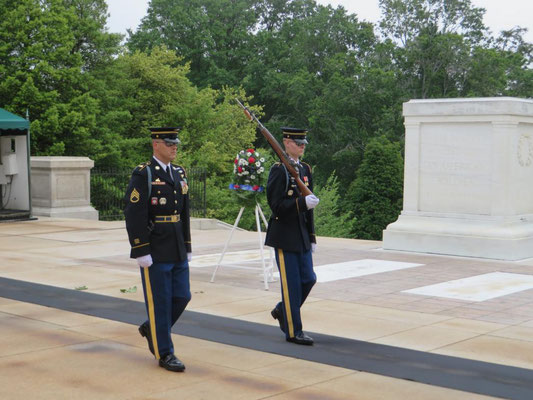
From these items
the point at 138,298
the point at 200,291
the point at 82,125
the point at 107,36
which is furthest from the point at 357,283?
the point at 107,36

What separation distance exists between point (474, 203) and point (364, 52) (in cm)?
4415

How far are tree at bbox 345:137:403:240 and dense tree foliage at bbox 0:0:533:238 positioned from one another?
0.26 feet

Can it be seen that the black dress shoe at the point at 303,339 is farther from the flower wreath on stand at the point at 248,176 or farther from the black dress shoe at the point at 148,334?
the flower wreath on stand at the point at 248,176

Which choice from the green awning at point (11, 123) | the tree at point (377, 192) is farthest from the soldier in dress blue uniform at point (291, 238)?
the tree at point (377, 192)

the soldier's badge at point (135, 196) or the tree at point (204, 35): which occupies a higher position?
the tree at point (204, 35)

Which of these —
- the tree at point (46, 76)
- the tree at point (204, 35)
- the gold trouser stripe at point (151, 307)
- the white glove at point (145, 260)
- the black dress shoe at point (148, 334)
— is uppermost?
the tree at point (204, 35)

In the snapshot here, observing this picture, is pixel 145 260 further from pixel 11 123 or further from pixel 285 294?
pixel 11 123

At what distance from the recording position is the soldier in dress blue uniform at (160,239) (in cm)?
604

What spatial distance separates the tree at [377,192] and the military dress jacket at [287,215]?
35047 mm

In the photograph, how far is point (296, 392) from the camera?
18.3 feet

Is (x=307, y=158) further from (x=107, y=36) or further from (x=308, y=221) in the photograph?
(x=308, y=221)

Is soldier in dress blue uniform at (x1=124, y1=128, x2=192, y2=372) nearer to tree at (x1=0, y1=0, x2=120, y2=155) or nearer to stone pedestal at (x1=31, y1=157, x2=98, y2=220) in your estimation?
stone pedestal at (x1=31, y1=157, x2=98, y2=220)

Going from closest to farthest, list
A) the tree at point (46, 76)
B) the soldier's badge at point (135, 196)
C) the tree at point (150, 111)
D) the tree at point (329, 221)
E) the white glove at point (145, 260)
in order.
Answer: the white glove at point (145, 260) < the soldier's badge at point (135, 196) < the tree at point (46, 76) < the tree at point (150, 111) < the tree at point (329, 221)

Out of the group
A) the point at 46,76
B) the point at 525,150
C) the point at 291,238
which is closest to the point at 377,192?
the point at 46,76
